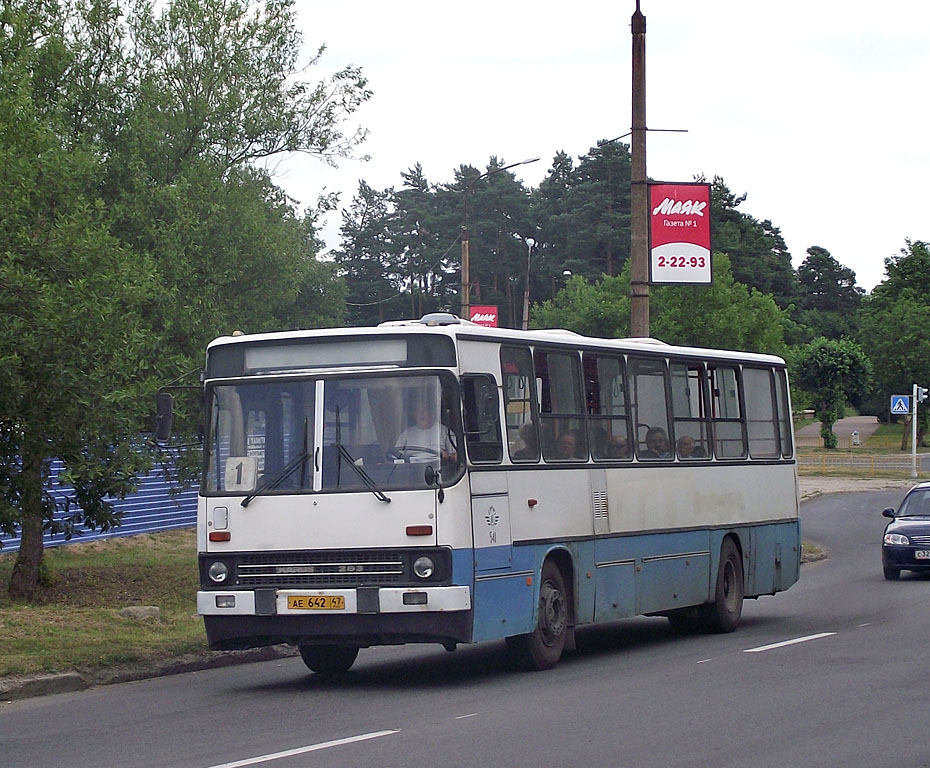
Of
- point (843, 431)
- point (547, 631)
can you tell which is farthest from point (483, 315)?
point (843, 431)

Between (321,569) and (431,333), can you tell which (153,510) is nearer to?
(321,569)

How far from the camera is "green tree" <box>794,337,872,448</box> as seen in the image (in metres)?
95.4

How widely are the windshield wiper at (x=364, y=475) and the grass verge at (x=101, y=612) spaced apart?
10.5ft

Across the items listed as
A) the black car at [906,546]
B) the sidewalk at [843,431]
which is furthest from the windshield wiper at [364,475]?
the sidewalk at [843,431]

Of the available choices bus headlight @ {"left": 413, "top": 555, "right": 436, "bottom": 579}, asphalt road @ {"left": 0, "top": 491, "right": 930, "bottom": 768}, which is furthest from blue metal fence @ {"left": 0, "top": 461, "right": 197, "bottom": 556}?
bus headlight @ {"left": 413, "top": 555, "right": 436, "bottom": 579}

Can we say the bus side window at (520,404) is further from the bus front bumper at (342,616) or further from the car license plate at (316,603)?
the car license plate at (316,603)

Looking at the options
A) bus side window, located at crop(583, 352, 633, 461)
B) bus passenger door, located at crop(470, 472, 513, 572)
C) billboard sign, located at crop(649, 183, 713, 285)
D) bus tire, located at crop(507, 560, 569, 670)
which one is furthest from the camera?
billboard sign, located at crop(649, 183, 713, 285)

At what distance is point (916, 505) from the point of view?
26.5 metres

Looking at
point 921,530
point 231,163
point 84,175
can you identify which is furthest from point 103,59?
point 921,530

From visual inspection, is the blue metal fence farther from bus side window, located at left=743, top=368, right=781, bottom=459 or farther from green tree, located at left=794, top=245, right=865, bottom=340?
green tree, located at left=794, top=245, right=865, bottom=340

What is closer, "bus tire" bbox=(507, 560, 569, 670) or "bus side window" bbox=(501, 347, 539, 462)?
"bus side window" bbox=(501, 347, 539, 462)

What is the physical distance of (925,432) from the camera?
9900 cm

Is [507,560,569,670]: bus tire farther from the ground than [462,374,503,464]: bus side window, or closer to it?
closer to it

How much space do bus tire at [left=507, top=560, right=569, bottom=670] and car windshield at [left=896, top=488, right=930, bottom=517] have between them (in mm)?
13560
